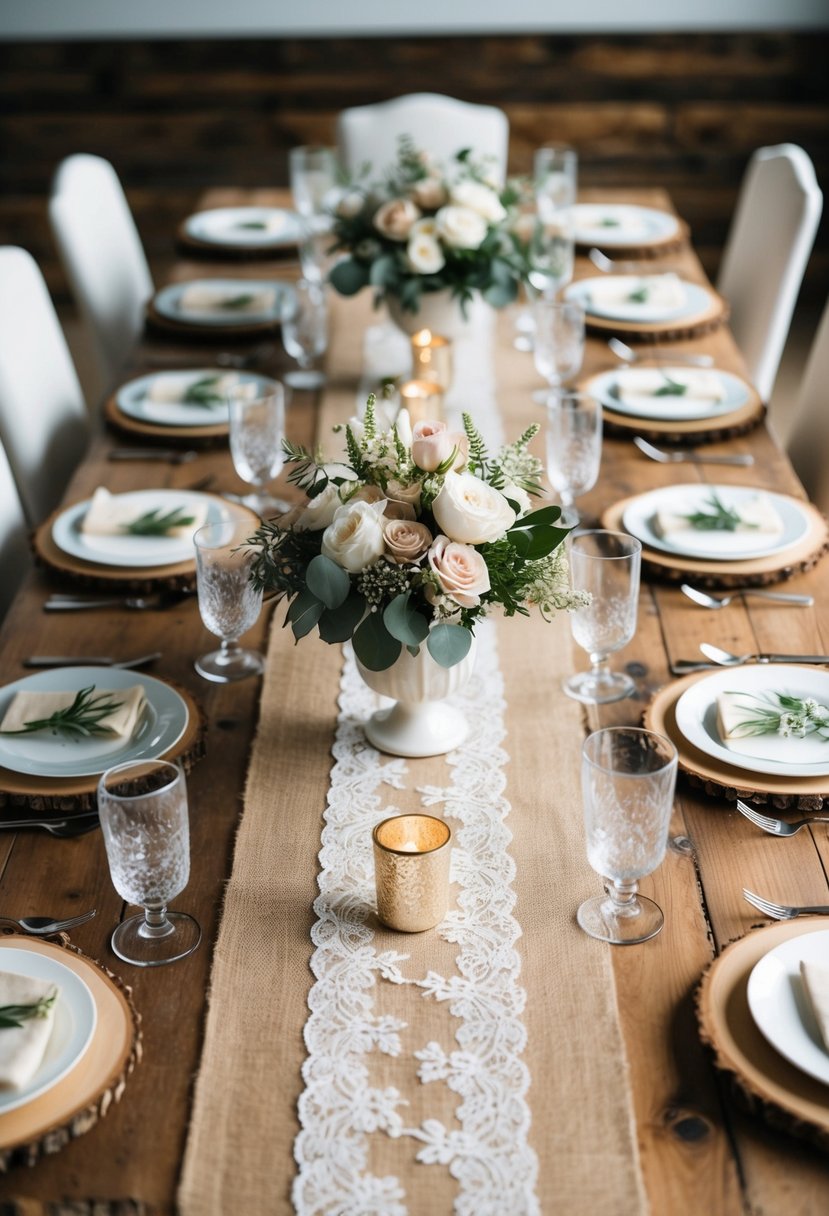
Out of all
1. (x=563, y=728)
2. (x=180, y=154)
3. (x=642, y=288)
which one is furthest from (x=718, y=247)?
(x=563, y=728)

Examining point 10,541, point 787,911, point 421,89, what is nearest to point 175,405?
point 10,541

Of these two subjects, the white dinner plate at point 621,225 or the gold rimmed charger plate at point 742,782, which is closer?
the gold rimmed charger plate at point 742,782

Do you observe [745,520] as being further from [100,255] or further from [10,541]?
[100,255]

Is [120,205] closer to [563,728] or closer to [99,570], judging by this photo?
[99,570]

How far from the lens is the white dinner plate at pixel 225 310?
2.69 metres

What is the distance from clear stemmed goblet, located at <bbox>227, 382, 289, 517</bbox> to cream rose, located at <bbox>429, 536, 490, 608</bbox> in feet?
2.21

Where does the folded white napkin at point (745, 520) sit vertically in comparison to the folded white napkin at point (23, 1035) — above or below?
below

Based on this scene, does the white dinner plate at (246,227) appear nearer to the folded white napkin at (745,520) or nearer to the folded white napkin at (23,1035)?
the folded white napkin at (745,520)

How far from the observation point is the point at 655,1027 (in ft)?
3.64

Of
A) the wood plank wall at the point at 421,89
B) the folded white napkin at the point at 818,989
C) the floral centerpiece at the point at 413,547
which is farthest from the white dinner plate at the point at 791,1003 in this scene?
the wood plank wall at the point at 421,89

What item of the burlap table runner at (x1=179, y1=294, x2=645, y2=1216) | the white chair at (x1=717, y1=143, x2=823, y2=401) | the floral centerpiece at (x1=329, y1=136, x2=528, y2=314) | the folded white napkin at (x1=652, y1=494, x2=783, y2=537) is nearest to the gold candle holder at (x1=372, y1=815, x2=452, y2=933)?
the burlap table runner at (x1=179, y1=294, x2=645, y2=1216)

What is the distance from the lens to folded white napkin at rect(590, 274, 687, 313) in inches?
107

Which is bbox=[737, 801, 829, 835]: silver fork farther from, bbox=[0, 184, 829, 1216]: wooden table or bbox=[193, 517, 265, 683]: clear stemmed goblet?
bbox=[193, 517, 265, 683]: clear stemmed goblet

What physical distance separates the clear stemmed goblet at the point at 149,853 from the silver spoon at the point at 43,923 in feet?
0.13
